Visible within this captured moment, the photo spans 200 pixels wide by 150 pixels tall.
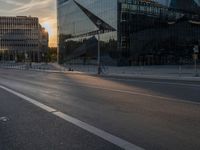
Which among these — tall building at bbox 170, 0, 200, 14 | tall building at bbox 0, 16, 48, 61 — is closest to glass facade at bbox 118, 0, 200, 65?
tall building at bbox 170, 0, 200, 14

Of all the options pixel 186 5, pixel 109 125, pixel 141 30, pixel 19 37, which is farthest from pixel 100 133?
pixel 19 37

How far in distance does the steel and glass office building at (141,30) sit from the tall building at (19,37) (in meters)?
93.1

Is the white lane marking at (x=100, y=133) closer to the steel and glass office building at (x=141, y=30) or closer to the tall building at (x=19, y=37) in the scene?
the steel and glass office building at (x=141, y=30)

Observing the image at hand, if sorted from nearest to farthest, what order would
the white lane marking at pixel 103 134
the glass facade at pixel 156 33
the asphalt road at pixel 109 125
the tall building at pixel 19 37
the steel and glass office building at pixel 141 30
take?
the white lane marking at pixel 103 134, the asphalt road at pixel 109 125, the steel and glass office building at pixel 141 30, the glass facade at pixel 156 33, the tall building at pixel 19 37

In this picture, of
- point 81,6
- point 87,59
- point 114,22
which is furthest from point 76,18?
A: point 114,22

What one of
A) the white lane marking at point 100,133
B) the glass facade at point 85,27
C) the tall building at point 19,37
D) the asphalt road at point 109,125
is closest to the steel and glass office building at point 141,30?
the glass facade at point 85,27

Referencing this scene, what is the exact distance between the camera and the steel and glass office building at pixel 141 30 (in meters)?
79.0

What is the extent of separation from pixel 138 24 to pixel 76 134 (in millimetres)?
73794

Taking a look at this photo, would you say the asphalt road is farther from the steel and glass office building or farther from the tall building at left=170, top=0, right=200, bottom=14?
the tall building at left=170, top=0, right=200, bottom=14

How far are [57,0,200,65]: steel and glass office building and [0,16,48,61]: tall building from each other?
93.1 metres

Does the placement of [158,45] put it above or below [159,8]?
below

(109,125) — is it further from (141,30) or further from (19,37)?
(19,37)

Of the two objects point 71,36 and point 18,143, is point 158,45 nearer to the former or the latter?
point 71,36

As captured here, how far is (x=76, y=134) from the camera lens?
27.2ft
